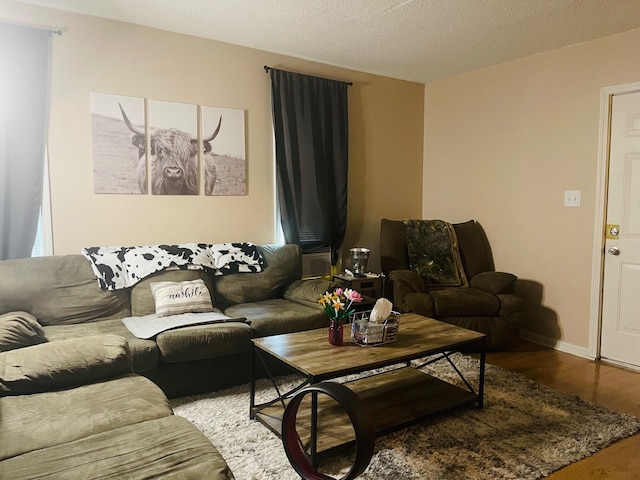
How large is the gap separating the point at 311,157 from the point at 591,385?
276cm

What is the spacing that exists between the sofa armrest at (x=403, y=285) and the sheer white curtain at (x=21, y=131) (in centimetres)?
271

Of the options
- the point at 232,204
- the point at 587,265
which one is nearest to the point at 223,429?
the point at 232,204

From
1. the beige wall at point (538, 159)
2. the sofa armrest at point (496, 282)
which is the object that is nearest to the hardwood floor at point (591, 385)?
the beige wall at point (538, 159)

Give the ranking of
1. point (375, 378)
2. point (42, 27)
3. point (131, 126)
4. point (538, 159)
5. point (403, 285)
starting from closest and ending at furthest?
point (375, 378) < point (42, 27) < point (131, 126) < point (403, 285) < point (538, 159)

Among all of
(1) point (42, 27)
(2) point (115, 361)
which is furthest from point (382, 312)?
(1) point (42, 27)

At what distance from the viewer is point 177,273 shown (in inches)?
136

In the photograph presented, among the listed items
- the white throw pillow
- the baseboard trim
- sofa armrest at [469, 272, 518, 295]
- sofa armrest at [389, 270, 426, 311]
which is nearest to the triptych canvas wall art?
the white throw pillow

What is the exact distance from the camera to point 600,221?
371 cm

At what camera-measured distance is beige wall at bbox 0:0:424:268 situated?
3307mm

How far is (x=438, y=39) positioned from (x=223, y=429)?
3.16m

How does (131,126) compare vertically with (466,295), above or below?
above

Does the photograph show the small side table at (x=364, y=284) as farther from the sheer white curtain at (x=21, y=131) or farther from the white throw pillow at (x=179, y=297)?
the sheer white curtain at (x=21, y=131)

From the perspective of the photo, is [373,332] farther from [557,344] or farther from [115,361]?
[557,344]

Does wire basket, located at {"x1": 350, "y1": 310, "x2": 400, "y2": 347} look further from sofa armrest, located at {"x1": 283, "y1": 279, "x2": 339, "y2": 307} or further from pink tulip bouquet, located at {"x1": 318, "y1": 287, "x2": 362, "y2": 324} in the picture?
sofa armrest, located at {"x1": 283, "y1": 279, "x2": 339, "y2": 307}
